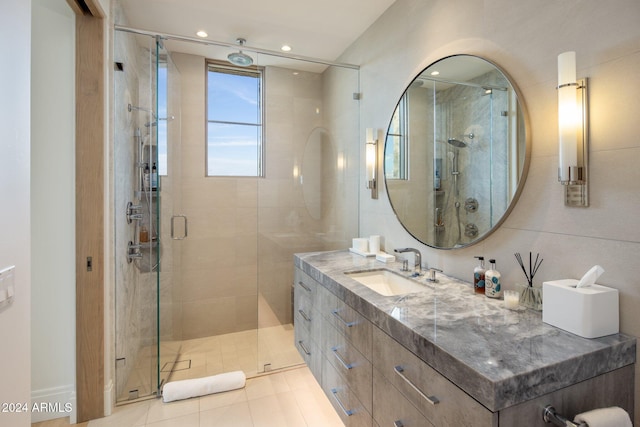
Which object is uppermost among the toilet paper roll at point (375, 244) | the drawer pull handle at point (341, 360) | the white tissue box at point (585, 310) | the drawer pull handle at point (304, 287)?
the toilet paper roll at point (375, 244)

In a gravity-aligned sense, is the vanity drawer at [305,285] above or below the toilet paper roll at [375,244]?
below

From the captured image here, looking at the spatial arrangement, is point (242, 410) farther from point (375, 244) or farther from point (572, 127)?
→ point (572, 127)

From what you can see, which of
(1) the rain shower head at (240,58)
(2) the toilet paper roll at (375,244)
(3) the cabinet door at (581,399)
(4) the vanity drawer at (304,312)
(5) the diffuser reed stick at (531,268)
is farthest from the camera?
(1) the rain shower head at (240,58)

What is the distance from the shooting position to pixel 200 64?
9.94 feet

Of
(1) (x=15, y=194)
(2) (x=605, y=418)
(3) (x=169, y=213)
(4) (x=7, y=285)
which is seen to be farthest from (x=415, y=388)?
(3) (x=169, y=213)

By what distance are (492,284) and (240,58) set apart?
2561 millimetres

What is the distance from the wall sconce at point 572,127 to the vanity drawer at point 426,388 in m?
0.86

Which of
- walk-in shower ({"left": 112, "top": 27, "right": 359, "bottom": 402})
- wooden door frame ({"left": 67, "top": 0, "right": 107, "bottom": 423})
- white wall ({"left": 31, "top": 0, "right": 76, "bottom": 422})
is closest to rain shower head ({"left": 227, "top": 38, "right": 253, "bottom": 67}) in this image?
walk-in shower ({"left": 112, "top": 27, "right": 359, "bottom": 402})

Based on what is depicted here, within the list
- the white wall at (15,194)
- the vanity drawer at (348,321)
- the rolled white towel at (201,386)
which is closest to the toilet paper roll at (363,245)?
the vanity drawer at (348,321)

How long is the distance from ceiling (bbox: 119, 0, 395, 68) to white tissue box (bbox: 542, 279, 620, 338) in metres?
2.20

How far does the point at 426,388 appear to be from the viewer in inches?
39.2

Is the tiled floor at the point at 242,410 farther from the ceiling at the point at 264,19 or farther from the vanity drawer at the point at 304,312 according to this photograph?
the ceiling at the point at 264,19

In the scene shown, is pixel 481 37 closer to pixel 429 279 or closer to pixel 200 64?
pixel 429 279

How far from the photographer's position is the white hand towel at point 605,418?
2.70ft
